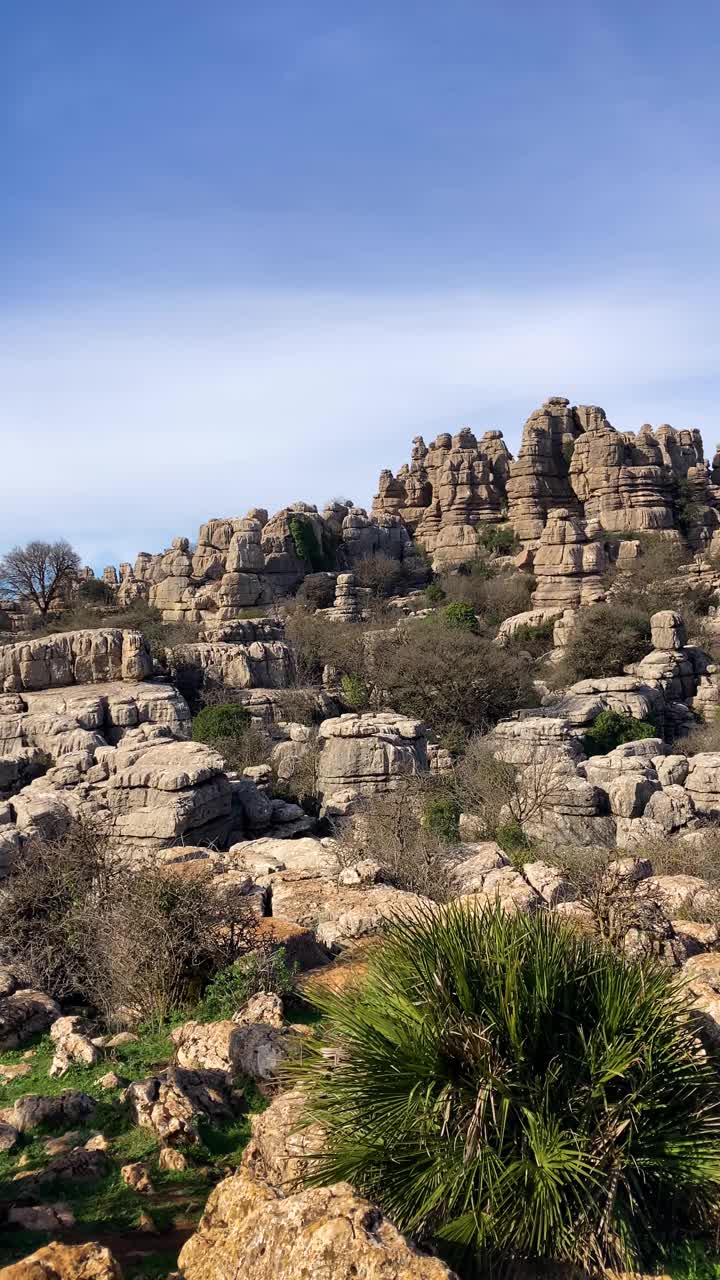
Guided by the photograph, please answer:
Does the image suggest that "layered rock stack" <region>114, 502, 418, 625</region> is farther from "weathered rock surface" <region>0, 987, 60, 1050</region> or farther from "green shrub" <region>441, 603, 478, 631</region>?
"weathered rock surface" <region>0, 987, 60, 1050</region>

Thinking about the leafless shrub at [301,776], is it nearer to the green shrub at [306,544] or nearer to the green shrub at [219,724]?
the green shrub at [219,724]

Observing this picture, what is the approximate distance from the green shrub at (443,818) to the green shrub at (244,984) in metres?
8.19

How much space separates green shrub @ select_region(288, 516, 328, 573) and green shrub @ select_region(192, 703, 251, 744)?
17978 millimetres

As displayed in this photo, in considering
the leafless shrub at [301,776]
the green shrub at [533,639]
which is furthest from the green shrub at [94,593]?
the leafless shrub at [301,776]

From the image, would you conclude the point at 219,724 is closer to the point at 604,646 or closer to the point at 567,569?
the point at 604,646

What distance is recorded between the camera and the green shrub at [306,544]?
39844 millimetres

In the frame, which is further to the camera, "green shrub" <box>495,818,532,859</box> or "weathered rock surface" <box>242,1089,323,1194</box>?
"green shrub" <box>495,818,532,859</box>

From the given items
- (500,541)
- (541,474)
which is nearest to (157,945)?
(500,541)

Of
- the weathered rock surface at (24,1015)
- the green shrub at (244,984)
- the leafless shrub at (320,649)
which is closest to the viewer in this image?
the green shrub at (244,984)

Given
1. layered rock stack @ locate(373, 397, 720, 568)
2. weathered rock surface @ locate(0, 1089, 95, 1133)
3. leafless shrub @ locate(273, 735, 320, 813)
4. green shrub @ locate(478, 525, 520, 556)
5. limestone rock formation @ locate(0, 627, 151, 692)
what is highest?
layered rock stack @ locate(373, 397, 720, 568)

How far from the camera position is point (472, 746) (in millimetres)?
19438

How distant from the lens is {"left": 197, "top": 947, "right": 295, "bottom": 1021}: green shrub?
20.7 ft

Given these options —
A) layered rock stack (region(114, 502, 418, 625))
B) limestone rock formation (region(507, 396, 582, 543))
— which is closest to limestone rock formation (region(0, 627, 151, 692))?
layered rock stack (region(114, 502, 418, 625))

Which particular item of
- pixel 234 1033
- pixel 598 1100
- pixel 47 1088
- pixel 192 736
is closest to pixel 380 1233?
pixel 598 1100
